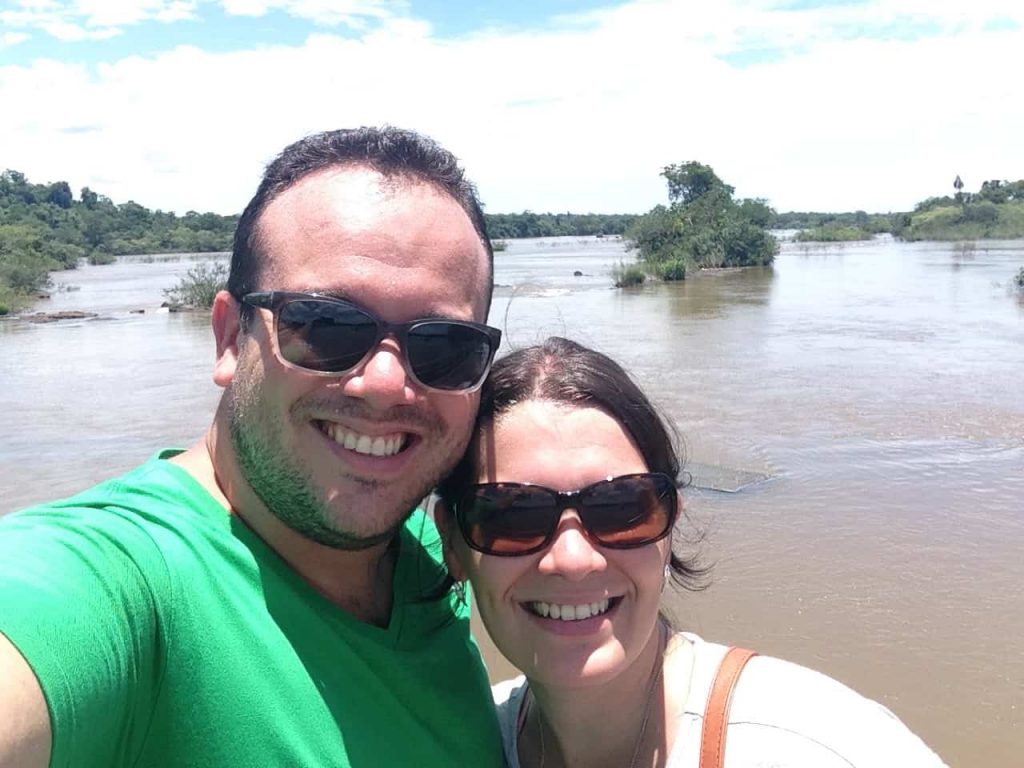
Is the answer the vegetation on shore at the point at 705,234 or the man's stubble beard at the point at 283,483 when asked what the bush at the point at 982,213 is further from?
the man's stubble beard at the point at 283,483

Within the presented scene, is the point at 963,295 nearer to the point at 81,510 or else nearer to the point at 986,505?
the point at 986,505

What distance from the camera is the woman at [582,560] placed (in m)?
1.90

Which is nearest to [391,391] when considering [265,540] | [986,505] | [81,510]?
[265,540]

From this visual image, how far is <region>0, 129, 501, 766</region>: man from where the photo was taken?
1416 millimetres

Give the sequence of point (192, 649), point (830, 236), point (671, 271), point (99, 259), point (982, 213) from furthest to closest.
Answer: point (830, 236) → point (99, 259) → point (982, 213) → point (671, 271) → point (192, 649)

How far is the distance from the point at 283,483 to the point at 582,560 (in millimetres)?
659

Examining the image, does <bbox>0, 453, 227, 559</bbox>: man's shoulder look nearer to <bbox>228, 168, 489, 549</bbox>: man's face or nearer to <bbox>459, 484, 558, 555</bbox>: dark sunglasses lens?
<bbox>228, 168, 489, 549</bbox>: man's face

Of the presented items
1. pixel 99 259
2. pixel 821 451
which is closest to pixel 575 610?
pixel 821 451

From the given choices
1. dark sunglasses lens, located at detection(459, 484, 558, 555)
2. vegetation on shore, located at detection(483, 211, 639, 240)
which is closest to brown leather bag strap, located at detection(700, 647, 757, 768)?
dark sunglasses lens, located at detection(459, 484, 558, 555)

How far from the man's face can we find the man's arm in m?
0.61

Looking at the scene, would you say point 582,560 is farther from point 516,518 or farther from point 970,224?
point 970,224

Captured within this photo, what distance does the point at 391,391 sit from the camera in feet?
6.12

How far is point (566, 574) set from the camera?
6.26 feet

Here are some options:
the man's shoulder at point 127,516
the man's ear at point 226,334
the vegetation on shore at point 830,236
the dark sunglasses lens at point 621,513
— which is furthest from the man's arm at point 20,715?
the vegetation on shore at point 830,236
